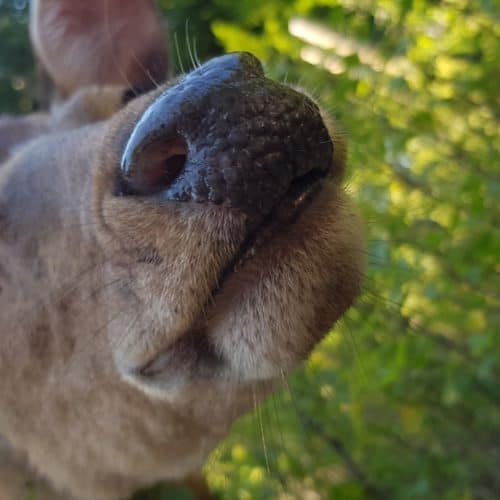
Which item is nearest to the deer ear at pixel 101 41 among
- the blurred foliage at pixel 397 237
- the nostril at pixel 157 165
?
the blurred foliage at pixel 397 237

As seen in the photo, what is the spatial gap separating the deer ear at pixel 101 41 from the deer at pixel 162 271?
0.39 meters

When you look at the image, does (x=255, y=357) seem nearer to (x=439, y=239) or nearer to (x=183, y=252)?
(x=183, y=252)

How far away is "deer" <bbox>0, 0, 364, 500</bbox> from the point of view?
1.08m

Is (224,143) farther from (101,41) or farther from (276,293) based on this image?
(101,41)

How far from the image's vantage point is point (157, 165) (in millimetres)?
1102

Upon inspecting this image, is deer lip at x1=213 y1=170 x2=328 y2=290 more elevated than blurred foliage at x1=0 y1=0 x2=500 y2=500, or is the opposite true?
deer lip at x1=213 y1=170 x2=328 y2=290

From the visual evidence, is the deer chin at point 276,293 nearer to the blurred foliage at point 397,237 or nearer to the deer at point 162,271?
the deer at point 162,271

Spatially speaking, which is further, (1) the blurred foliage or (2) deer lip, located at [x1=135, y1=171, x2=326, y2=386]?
A: (1) the blurred foliage

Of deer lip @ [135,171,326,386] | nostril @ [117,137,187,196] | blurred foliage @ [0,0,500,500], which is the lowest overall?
blurred foliage @ [0,0,500,500]

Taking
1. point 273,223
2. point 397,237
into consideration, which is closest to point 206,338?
point 273,223

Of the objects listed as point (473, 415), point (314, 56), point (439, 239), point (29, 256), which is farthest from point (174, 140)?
point (473, 415)

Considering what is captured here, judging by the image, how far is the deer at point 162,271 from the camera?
3.53 feet

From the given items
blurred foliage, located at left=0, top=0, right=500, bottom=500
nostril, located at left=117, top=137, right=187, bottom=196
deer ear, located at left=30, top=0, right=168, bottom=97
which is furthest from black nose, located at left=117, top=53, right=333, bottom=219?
deer ear, located at left=30, top=0, right=168, bottom=97

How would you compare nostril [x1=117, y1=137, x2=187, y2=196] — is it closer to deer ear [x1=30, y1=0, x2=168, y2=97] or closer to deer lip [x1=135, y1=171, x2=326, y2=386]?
deer lip [x1=135, y1=171, x2=326, y2=386]
